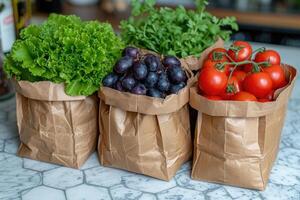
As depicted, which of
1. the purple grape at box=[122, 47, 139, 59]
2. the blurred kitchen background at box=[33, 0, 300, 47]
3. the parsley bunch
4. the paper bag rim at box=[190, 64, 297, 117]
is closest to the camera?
the paper bag rim at box=[190, 64, 297, 117]

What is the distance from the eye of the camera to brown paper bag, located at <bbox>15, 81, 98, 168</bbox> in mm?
1042

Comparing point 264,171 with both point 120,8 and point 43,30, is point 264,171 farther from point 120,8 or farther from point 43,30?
point 120,8

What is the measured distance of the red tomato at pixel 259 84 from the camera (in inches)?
38.8

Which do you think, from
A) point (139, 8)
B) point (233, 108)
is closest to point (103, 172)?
point (233, 108)

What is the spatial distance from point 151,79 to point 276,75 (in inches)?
11.6

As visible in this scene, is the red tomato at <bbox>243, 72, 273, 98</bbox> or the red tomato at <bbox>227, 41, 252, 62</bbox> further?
the red tomato at <bbox>227, 41, 252, 62</bbox>

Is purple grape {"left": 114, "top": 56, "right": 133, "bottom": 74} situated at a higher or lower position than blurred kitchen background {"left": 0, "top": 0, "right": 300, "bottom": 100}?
higher

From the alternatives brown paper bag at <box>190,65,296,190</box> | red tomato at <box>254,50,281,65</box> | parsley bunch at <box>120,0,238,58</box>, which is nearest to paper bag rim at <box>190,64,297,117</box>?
brown paper bag at <box>190,65,296,190</box>

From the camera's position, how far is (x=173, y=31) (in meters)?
1.21

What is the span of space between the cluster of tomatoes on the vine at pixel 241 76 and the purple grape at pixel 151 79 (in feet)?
0.34

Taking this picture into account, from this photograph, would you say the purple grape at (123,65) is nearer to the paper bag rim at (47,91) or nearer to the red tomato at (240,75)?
the paper bag rim at (47,91)

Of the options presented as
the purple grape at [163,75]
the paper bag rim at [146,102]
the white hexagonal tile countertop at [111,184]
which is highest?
the purple grape at [163,75]

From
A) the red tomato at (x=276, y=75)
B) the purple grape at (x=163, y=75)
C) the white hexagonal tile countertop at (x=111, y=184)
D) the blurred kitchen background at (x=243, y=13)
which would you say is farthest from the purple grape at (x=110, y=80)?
the blurred kitchen background at (x=243, y=13)

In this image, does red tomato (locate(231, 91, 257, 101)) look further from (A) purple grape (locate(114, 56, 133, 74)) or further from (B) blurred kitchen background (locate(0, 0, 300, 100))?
(B) blurred kitchen background (locate(0, 0, 300, 100))
